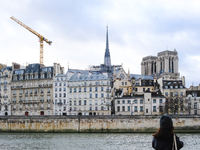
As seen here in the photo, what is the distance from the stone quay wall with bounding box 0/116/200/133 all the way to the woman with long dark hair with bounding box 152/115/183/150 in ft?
171

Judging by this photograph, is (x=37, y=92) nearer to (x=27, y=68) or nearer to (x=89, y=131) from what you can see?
(x=27, y=68)

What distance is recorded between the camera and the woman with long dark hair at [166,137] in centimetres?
706

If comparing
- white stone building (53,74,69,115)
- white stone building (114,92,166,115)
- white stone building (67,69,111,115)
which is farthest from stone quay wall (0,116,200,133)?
white stone building (53,74,69,115)

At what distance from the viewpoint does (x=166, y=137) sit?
7207mm

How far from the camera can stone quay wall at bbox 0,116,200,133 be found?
192ft

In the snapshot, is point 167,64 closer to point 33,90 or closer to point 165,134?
point 33,90

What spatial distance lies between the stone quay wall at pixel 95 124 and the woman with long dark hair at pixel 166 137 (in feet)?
171

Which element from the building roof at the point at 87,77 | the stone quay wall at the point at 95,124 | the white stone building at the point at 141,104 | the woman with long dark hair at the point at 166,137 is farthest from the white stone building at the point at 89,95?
the woman with long dark hair at the point at 166,137

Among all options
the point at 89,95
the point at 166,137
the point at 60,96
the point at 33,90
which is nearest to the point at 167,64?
the point at 89,95

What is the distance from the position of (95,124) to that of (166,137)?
53471 mm

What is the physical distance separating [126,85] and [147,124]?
1173 inches

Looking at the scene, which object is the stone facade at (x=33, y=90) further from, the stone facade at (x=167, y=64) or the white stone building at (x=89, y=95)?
the stone facade at (x=167, y=64)

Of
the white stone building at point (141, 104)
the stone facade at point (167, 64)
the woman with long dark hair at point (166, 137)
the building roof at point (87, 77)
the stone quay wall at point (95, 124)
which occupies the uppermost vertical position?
the stone facade at point (167, 64)

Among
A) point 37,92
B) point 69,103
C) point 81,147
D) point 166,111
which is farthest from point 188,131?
point 37,92
